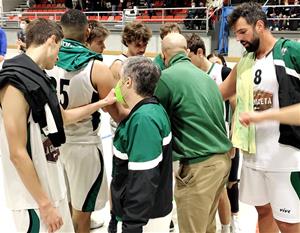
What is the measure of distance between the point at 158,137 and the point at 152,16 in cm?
1629

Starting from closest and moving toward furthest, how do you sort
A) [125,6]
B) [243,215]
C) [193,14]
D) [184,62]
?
[184,62] → [243,215] → [193,14] → [125,6]

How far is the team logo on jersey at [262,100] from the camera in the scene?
2.31 metres

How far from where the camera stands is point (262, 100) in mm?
2340

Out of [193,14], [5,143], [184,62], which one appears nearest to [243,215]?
[184,62]

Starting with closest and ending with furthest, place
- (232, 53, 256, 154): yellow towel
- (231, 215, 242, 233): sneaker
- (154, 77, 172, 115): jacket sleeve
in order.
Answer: (154, 77, 172, 115): jacket sleeve → (232, 53, 256, 154): yellow towel → (231, 215, 242, 233): sneaker

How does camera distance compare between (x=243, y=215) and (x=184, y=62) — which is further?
(x=243, y=215)

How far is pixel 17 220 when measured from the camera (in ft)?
6.34

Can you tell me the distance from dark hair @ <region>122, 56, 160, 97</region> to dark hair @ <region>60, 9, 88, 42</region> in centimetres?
74

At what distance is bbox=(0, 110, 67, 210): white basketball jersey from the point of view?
72.9 inches

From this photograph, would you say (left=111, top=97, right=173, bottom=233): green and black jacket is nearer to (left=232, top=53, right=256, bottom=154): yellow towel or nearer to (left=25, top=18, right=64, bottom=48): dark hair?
(left=25, top=18, right=64, bottom=48): dark hair

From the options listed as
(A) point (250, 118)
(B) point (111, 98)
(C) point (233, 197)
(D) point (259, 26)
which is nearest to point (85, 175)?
(B) point (111, 98)

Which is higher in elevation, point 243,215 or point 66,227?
point 66,227

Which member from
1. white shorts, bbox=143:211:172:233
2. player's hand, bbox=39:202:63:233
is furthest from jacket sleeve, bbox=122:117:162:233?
player's hand, bbox=39:202:63:233

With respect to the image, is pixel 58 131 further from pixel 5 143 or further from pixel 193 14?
pixel 193 14
